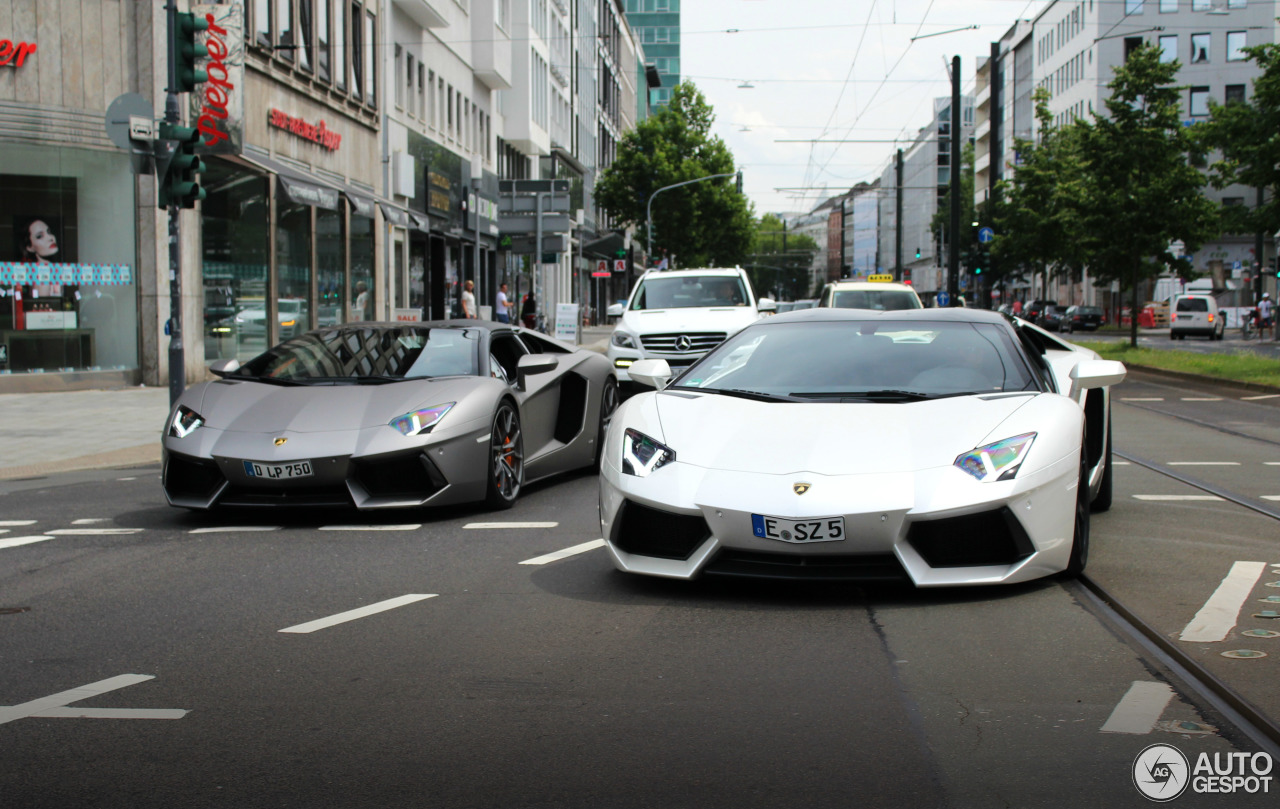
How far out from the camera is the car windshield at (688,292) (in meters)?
19.6

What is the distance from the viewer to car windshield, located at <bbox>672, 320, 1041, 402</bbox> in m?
6.32

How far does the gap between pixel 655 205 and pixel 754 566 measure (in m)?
72.2

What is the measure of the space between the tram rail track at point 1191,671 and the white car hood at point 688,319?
1232 centimetres

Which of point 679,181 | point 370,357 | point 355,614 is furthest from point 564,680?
point 679,181

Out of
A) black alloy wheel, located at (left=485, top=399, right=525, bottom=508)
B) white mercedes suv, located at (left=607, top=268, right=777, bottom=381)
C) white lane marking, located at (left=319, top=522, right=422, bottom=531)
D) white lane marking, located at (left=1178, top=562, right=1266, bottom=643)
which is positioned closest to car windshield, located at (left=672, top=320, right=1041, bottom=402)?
white lane marking, located at (left=1178, top=562, right=1266, bottom=643)

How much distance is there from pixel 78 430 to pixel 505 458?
760 cm

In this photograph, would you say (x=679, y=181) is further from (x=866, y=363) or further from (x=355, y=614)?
(x=355, y=614)

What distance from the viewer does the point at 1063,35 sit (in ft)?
313

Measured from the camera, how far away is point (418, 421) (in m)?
7.94

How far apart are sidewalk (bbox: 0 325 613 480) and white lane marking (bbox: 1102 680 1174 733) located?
30.6ft

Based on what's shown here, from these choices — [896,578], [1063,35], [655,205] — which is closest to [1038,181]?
[655,205]

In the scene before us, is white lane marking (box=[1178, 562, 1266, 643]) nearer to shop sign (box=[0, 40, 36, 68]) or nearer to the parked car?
shop sign (box=[0, 40, 36, 68])

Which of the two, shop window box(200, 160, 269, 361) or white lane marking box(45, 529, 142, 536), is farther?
shop window box(200, 160, 269, 361)

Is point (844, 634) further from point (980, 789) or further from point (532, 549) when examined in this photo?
point (532, 549)
